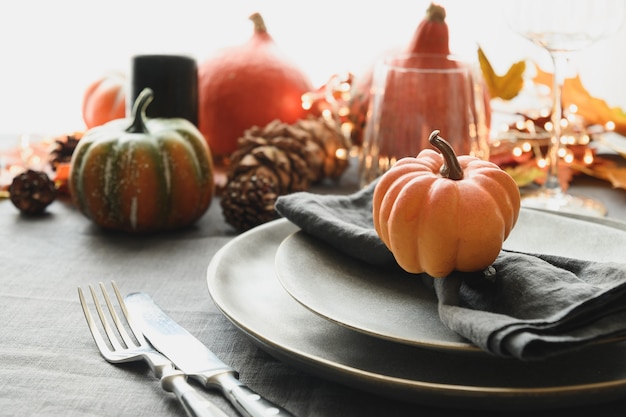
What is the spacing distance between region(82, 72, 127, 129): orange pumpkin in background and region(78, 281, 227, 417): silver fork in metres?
0.77

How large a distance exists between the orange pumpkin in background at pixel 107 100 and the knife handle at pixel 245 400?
972 millimetres

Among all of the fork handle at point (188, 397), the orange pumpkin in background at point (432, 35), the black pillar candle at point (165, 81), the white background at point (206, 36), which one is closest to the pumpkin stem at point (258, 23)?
the black pillar candle at point (165, 81)

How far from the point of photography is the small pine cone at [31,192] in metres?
1.09

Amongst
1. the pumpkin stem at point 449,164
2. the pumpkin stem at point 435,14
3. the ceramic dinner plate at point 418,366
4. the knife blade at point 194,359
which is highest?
the pumpkin stem at point 435,14

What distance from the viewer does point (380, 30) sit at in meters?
2.31

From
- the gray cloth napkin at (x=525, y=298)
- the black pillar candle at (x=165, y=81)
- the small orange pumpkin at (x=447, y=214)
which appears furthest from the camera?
the black pillar candle at (x=165, y=81)

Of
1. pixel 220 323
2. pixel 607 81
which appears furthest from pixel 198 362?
pixel 607 81

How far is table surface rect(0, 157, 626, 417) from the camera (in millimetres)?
535

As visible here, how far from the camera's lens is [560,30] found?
1.07 meters

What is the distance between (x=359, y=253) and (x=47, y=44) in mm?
1784

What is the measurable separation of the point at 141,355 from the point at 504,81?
98 centimetres

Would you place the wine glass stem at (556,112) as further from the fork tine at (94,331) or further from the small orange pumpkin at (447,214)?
the fork tine at (94,331)

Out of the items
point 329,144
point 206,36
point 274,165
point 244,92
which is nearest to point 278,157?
point 274,165

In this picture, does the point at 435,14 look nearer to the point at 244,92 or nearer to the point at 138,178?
the point at 244,92
